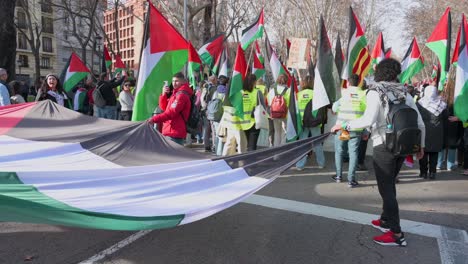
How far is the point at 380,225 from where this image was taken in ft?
15.6

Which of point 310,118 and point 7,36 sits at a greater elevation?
point 7,36

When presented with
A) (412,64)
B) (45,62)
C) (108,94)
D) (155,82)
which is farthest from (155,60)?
(45,62)

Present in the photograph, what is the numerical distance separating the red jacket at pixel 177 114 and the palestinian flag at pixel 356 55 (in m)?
2.97

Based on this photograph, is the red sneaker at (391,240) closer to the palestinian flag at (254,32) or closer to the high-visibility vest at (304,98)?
the high-visibility vest at (304,98)

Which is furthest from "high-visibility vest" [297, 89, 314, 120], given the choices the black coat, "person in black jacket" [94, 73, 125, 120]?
"person in black jacket" [94, 73, 125, 120]

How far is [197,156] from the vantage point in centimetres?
485

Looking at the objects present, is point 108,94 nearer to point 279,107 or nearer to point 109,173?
point 279,107

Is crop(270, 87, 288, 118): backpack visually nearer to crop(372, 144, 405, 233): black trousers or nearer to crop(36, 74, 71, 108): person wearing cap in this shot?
crop(372, 144, 405, 233): black trousers

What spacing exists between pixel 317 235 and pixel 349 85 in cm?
334

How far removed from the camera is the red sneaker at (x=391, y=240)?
4.29m

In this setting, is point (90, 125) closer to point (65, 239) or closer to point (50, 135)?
point (50, 135)

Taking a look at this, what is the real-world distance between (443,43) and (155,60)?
5652 mm

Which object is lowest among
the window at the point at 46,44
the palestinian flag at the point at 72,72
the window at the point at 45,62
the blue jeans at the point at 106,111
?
the blue jeans at the point at 106,111

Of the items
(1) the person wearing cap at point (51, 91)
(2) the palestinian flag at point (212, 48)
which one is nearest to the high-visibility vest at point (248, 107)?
(1) the person wearing cap at point (51, 91)
